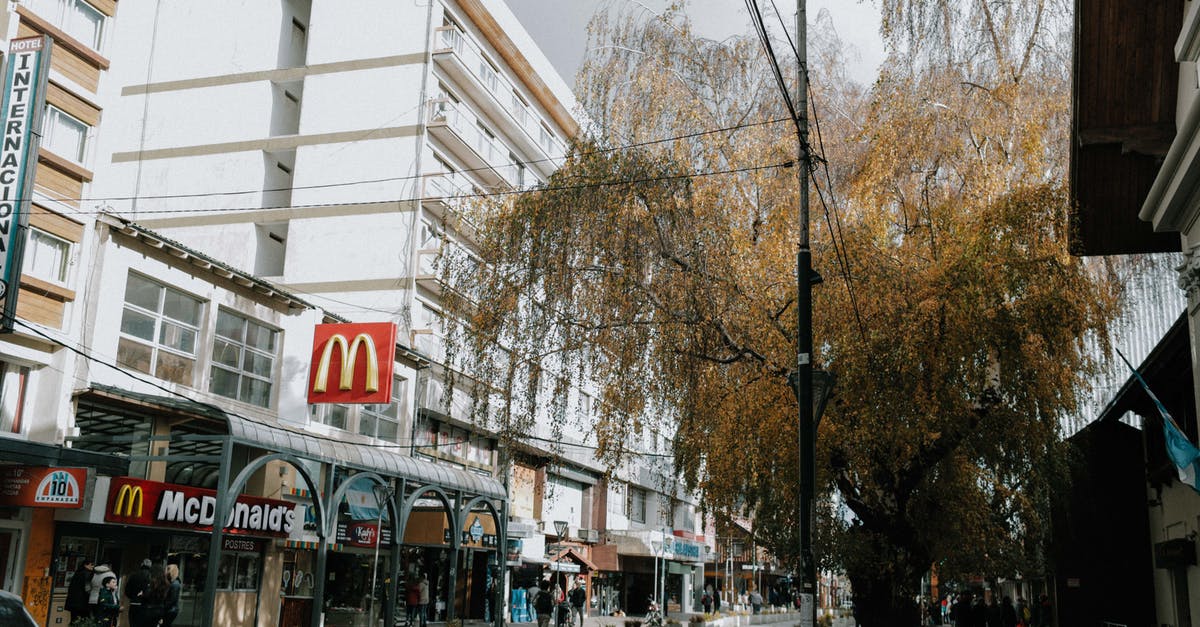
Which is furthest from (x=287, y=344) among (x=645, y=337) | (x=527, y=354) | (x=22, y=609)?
(x=22, y=609)

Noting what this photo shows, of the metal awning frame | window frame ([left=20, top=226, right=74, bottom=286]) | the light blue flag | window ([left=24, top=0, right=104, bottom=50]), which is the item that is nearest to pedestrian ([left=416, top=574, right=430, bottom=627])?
the metal awning frame

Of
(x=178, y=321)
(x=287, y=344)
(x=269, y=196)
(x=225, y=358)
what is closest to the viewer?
(x=178, y=321)

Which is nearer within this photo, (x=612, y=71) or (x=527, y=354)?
(x=527, y=354)

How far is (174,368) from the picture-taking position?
72.2 ft

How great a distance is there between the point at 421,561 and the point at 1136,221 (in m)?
24.9

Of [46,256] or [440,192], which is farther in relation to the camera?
[440,192]

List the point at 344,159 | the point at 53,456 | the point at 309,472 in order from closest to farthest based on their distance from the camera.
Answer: the point at 53,456
the point at 309,472
the point at 344,159

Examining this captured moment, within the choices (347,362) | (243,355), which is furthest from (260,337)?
(347,362)

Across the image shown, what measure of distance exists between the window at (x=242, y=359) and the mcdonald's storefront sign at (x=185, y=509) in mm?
2923

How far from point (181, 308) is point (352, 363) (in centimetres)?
453

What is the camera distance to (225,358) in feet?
77.8

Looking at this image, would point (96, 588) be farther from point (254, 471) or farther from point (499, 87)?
point (499, 87)

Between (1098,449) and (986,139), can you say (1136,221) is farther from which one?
(1098,449)

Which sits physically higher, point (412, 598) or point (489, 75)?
point (489, 75)
